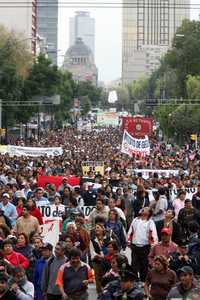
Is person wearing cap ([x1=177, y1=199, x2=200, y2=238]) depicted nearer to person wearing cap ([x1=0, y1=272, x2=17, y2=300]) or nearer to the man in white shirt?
the man in white shirt

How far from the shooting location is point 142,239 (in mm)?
15094

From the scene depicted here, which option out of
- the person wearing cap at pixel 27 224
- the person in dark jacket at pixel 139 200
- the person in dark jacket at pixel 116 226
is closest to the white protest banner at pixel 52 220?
the person in dark jacket at pixel 139 200

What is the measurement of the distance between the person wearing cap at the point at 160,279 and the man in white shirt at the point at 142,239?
382 cm

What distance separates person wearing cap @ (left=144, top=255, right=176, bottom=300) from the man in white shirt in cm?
382

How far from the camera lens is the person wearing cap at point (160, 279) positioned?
432 inches

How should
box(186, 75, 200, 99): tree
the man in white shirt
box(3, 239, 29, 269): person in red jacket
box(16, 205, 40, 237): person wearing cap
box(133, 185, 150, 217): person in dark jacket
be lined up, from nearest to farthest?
box(3, 239, 29, 269): person in red jacket → the man in white shirt → box(16, 205, 40, 237): person wearing cap → box(133, 185, 150, 217): person in dark jacket → box(186, 75, 200, 99): tree

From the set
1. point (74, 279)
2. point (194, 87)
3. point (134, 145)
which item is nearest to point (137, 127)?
point (134, 145)

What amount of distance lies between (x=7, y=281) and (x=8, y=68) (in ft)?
210

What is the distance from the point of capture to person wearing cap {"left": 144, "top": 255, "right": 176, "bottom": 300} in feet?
36.0

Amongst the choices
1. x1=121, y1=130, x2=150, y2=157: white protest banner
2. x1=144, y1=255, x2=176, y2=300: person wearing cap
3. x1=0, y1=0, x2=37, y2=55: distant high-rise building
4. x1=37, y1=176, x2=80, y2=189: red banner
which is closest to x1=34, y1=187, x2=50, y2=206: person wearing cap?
x1=37, y1=176, x2=80, y2=189: red banner

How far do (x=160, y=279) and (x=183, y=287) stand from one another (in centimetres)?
94

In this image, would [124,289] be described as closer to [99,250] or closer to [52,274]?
[52,274]

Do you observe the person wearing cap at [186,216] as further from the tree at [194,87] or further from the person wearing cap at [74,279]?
the tree at [194,87]

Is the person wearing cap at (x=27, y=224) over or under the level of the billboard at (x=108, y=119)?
over
